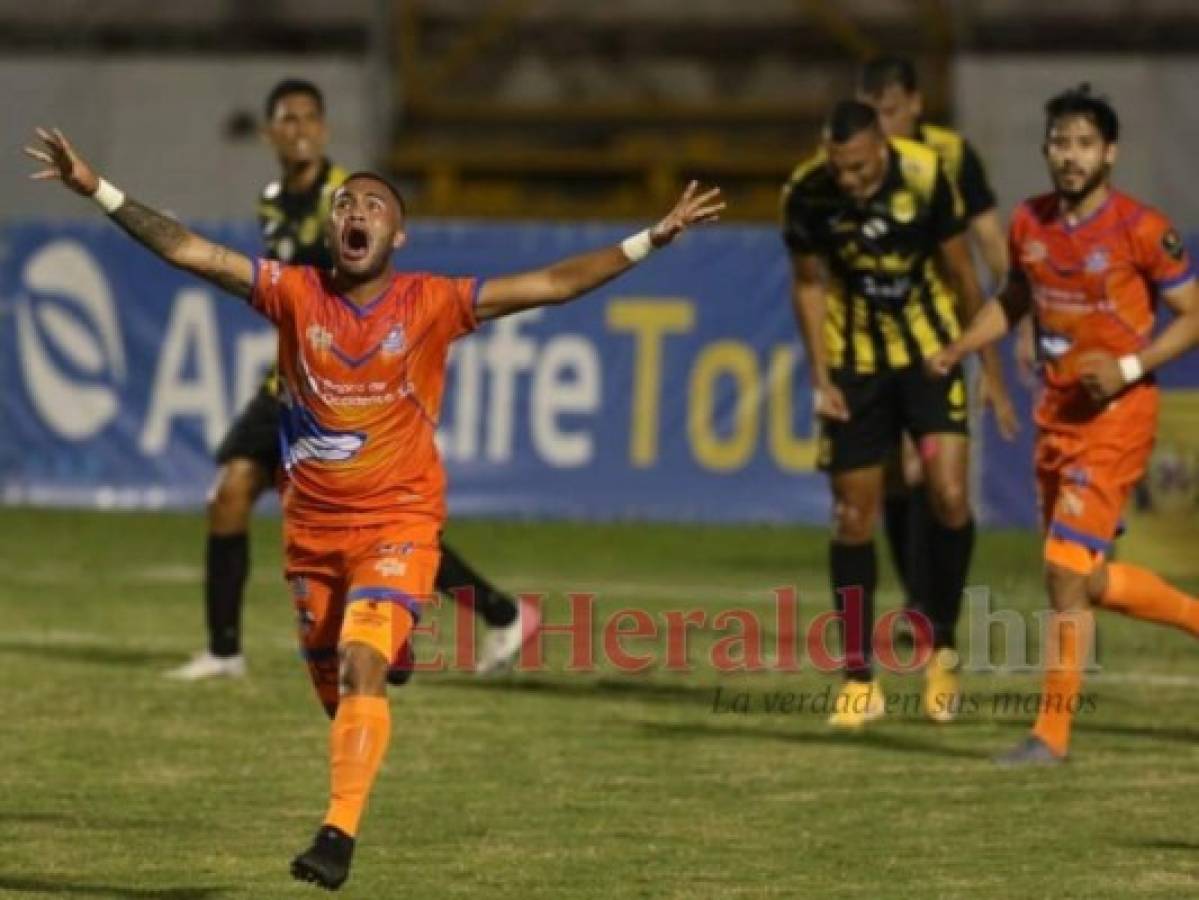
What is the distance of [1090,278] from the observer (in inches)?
386

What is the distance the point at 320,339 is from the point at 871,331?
3433 millimetres

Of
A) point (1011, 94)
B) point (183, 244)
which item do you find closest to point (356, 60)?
point (1011, 94)

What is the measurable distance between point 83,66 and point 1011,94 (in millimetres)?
7308

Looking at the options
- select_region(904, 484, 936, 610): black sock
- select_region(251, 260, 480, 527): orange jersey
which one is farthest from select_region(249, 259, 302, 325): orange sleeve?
select_region(904, 484, 936, 610): black sock

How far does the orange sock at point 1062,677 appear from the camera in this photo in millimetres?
9766

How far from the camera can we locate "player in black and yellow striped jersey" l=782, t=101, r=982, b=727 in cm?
1072

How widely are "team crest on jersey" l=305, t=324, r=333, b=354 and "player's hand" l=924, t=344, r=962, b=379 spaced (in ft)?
Answer: 9.52

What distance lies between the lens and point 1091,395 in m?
9.66

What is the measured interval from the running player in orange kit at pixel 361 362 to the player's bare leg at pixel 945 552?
309 cm

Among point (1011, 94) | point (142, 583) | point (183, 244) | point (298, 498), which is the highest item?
point (1011, 94)

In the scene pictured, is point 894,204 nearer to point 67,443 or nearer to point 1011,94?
point 67,443

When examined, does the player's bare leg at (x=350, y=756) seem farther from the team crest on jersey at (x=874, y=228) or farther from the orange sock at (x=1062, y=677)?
the team crest on jersey at (x=874, y=228)

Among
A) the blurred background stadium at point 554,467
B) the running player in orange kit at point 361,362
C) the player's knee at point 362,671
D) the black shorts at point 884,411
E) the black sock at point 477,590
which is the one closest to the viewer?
the player's knee at point 362,671

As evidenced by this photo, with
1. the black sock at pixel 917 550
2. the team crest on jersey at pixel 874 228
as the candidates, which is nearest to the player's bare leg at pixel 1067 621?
the team crest on jersey at pixel 874 228
